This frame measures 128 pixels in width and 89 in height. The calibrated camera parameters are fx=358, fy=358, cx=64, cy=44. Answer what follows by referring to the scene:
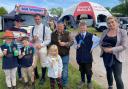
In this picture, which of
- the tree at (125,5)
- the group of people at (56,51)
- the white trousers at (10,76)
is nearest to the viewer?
the group of people at (56,51)

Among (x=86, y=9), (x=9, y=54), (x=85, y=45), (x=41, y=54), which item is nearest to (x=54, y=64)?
(x=41, y=54)

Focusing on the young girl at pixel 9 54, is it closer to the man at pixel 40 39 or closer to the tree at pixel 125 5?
the man at pixel 40 39

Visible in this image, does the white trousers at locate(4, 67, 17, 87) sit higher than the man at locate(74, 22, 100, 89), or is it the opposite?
the man at locate(74, 22, 100, 89)

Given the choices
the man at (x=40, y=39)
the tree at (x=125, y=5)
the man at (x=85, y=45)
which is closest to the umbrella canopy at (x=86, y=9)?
the man at (x=40, y=39)

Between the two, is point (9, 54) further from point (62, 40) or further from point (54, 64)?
point (62, 40)

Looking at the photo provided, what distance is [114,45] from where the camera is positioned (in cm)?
767

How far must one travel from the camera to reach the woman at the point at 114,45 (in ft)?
24.8

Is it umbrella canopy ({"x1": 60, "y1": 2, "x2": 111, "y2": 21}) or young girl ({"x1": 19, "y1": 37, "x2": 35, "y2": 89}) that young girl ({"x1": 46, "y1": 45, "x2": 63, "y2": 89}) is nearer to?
young girl ({"x1": 19, "y1": 37, "x2": 35, "y2": 89})

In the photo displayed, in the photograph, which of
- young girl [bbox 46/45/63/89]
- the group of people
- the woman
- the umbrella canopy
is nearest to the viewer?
the woman

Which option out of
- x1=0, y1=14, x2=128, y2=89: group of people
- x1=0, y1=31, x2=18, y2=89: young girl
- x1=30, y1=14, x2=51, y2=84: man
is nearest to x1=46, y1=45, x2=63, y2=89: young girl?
x1=0, y1=14, x2=128, y2=89: group of people

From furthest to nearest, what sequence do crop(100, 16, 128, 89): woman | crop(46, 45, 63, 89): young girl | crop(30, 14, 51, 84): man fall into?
crop(30, 14, 51, 84): man < crop(46, 45, 63, 89): young girl < crop(100, 16, 128, 89): woman

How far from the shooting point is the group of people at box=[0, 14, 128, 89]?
25.3ft

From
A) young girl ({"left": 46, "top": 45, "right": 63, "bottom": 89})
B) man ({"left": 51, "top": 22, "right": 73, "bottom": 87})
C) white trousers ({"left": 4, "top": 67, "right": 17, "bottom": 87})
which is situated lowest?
white trousers ({"left": 4, "top": 67, "right": 17, "bottom": 87})

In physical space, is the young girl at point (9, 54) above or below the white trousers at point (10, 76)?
above
